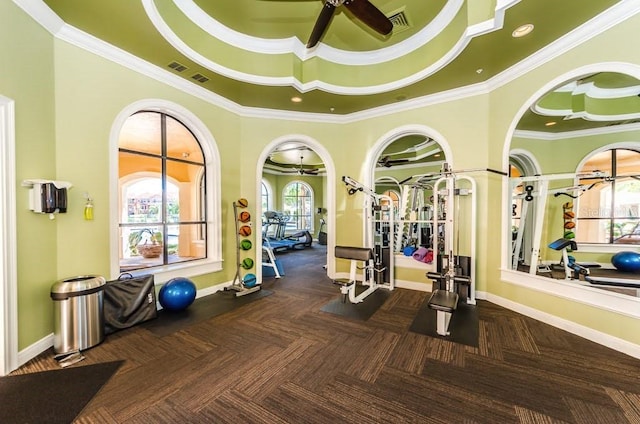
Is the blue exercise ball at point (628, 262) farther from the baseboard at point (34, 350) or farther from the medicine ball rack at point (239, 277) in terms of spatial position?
the baseboard at point (34, 350)

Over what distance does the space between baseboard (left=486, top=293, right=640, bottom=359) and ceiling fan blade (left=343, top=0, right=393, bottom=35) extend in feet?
13.1

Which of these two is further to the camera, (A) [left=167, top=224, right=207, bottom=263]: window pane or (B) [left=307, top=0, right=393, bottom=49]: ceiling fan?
(A) [left=167, top=224, right=207, bottom=263]: window pane

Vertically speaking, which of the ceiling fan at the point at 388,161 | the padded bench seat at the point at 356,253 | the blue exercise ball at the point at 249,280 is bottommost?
the blue exercise ball at the point at 249,280

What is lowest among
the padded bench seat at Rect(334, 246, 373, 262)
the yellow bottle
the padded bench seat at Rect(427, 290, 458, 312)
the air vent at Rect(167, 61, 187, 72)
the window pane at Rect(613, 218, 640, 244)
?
the padded bench seat at Rect(427, 290, 458, 312)

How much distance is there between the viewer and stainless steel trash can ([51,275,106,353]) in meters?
2.59

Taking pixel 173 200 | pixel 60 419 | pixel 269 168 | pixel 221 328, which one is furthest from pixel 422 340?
pixel 269 168

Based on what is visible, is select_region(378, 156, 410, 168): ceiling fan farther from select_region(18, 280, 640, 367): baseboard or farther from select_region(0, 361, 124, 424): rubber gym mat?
select_region(0, 361, 124, 424): rubber gym mat

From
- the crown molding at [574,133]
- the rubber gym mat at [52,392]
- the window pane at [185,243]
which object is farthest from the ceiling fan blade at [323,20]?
the crown molding at [574,133]

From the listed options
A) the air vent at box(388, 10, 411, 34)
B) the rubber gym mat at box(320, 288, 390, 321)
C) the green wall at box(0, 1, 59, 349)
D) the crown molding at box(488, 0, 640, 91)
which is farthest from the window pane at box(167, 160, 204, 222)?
the crown molding at box(488, 0, 640, 91)

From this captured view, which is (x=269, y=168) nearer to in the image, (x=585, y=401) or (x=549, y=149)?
(x=549, y=149)

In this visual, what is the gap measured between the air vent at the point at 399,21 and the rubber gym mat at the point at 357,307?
13.2ft

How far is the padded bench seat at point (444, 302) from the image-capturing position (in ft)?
9.25

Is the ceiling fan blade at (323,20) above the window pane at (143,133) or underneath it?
above

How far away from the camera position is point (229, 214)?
4770mm
